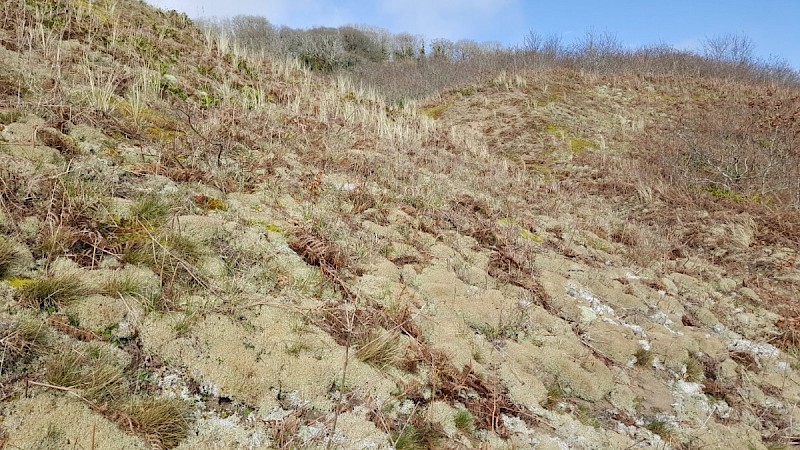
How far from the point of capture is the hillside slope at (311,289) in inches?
84.4

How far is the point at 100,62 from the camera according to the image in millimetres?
5855

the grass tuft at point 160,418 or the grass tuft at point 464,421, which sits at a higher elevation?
the grass tuft at point 160,418

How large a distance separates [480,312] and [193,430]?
223cm

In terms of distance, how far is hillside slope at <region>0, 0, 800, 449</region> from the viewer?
7.03 ft

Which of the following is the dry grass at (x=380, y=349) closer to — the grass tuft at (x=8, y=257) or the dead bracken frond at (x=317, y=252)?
the dead bracken frond at (x=317, y=252)

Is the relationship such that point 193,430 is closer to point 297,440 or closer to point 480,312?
point 297,440

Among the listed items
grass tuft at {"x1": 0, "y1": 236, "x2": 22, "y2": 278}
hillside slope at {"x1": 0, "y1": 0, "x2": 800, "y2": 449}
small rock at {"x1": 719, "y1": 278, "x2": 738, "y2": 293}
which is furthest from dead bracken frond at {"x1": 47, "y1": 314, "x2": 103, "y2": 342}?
small rock at {"x1": 719, "y1": 278, "x2": 738, "y2": 293}

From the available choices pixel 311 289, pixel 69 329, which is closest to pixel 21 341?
pixel 69 329

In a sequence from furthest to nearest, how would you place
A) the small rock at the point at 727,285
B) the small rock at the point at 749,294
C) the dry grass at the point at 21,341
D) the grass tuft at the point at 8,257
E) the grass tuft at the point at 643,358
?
the small rock at the point at 727,285, the small rock at the point at 749,294, the grass tuft at the point at 643,358, the grass tuft at the point at 8,257, the dry grass at the point at 21,341

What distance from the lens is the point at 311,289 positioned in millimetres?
3117

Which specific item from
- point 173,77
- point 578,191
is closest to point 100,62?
point 173,77

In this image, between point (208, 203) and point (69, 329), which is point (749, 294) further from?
point (69, 329)

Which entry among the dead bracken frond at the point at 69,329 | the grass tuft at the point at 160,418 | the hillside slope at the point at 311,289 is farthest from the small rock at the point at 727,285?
the dead bracken frond at the point at 69,329

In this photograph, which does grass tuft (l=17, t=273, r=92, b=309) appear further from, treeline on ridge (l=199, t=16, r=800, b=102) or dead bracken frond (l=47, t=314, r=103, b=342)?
treeline on ridge (l=199, t=16, r=800, b=102)
